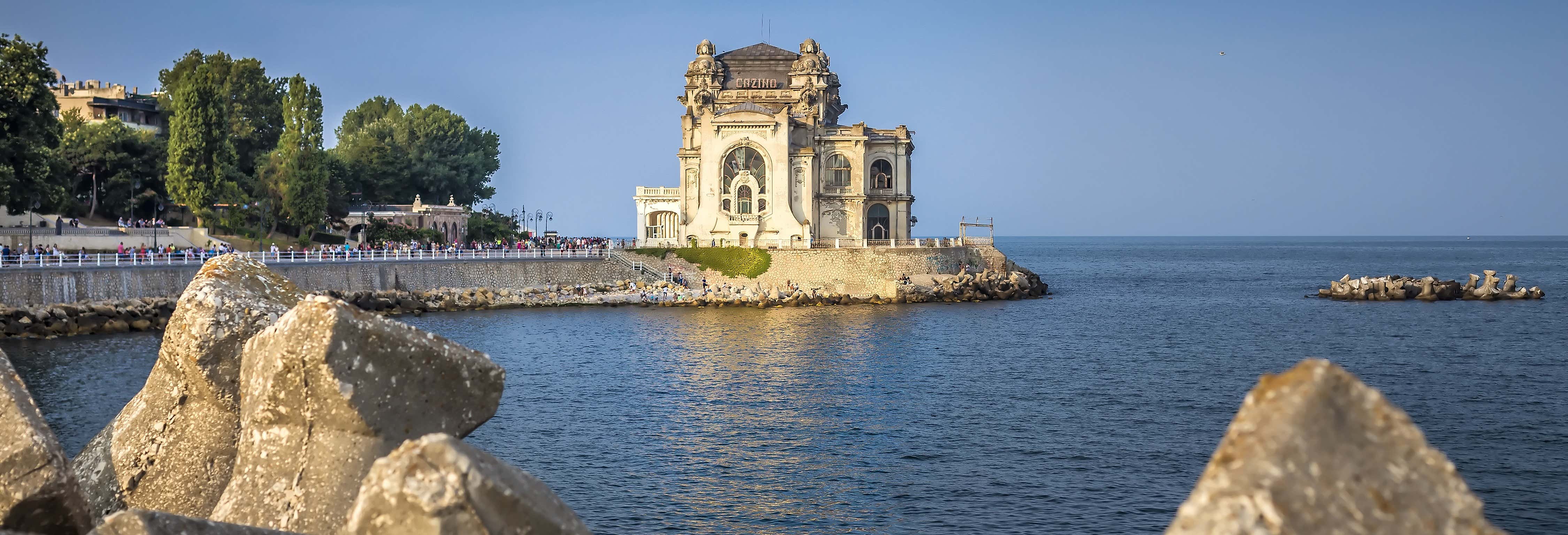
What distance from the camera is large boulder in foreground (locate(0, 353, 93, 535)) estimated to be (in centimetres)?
834

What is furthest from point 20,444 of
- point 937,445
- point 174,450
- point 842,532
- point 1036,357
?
point 1036,357

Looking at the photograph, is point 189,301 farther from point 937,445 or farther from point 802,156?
point 802,156

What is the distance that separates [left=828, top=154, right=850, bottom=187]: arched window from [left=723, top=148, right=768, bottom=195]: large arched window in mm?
6031

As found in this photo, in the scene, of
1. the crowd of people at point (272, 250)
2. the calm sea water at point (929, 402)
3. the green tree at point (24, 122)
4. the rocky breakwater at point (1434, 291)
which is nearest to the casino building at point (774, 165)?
the crowd of people at point (272, 250)

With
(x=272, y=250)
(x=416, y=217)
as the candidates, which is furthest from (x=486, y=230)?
(x=272, y=250)

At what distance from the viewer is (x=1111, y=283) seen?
107562 millimetres

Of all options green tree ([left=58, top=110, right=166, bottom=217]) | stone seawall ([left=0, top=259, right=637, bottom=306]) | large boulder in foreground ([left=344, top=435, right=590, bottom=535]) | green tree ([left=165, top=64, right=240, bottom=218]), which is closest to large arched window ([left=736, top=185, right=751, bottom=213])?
stone seawall ([left=0, top=259, right=637, bottom=306])

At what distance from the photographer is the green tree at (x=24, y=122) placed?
50.9m

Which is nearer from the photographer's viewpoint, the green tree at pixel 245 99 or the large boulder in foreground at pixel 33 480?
the large boulder in foreground at pixel 33 480

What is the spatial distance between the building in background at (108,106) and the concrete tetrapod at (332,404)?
9452 cm

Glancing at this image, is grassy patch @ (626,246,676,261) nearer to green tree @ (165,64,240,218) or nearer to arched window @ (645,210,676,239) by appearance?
arched window @ (645,210,676,239)

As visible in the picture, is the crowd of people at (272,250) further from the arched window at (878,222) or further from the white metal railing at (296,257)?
the arched window at (878,222)

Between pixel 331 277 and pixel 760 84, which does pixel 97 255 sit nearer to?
pixel 331 277

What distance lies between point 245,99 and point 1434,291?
83491 millimetres
